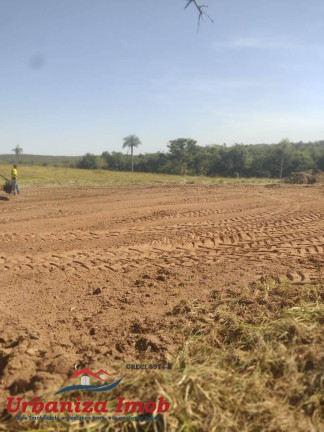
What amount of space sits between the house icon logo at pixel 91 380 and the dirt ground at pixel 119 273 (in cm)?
13

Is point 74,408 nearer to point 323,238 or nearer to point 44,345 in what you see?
point 44,345

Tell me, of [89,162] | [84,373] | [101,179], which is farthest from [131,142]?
[84,373]

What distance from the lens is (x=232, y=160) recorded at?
155 feet

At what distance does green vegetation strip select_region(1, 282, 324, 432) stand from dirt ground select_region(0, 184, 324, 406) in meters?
0.40

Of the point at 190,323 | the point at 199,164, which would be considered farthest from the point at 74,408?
the point at 199,164

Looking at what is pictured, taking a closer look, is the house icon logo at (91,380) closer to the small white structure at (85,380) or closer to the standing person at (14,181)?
the small white structure at (85,380)

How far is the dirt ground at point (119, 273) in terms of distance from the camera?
311 centimetres

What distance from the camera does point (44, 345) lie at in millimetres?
3223

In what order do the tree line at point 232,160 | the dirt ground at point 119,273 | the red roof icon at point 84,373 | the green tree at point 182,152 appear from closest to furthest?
1. the red roof icon at point 84,373
2. the dirt ground at point 119,273
3. the tree line at point 232,160
4. the green tree at point 182,152

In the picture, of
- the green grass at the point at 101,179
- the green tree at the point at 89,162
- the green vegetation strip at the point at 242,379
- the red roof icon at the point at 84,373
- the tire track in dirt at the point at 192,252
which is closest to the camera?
the green vegetation strip at the point at 242,379

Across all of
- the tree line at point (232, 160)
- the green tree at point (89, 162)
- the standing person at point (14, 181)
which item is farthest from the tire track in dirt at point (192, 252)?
the green tree at point (89, 162)

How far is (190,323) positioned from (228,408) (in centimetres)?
140

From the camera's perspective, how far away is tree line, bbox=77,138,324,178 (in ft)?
144

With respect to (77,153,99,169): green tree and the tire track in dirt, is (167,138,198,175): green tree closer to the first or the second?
(77,153,99,169): green tree
